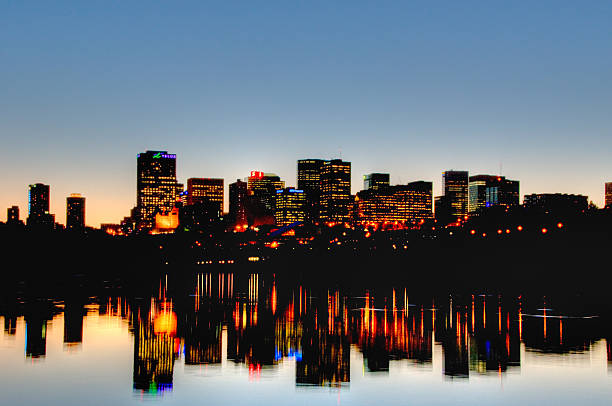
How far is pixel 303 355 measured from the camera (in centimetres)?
3253

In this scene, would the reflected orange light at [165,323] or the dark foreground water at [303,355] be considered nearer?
the dark foreground water at [303,355]

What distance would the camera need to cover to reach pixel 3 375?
27219 millimetres

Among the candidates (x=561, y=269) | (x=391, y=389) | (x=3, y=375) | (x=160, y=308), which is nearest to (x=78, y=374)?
(x=3, y=375)

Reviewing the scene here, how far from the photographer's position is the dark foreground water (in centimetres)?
2458

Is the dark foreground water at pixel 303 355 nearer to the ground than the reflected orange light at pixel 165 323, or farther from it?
nearer to the ground

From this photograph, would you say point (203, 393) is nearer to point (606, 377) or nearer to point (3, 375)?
point (3, 375)

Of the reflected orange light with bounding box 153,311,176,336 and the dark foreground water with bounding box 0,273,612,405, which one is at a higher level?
the reflected orange light with bounding box 153,311,176,336

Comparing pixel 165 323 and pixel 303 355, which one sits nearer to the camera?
pixel 303 355

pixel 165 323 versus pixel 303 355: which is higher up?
pixel 165 323

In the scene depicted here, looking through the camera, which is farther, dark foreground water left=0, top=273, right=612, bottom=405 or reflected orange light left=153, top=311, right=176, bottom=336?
reflected orange light left=153, top=311, right=176, bottom=336

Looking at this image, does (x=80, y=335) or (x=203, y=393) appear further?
(x=80, y=335)

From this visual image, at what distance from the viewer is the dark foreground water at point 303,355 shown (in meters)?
24.6

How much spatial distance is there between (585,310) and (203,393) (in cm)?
3771

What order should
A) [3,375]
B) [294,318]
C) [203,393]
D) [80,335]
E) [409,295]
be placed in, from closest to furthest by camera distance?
1. [203,393]
2. [3,375]
3. [80,335]
4. [294,318]
5. [409,295]
